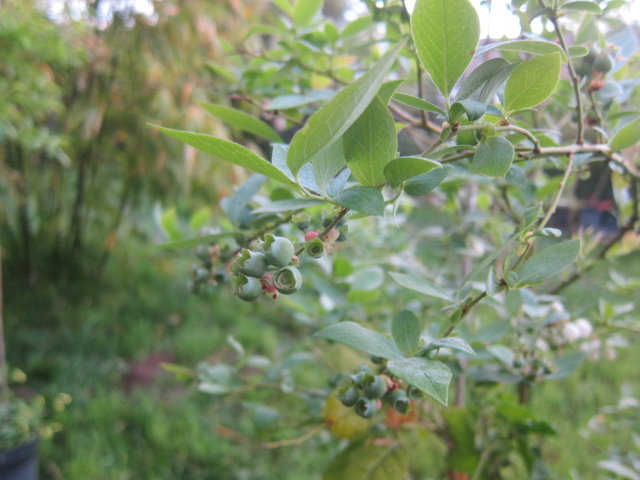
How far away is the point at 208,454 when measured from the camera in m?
1.37

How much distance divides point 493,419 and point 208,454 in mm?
1010

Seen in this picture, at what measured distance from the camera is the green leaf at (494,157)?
26 centimetres

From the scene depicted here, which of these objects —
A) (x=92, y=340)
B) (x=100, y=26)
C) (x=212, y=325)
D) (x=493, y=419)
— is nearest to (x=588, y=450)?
(x=493, y=419)

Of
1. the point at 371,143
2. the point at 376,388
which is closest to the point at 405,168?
the point at 371,143

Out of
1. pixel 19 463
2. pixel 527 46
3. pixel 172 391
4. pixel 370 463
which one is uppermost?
pixel 527 46

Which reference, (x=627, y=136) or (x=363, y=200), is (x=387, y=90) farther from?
(x=627, y=136)

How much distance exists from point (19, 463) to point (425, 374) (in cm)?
124

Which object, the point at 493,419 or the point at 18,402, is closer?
the point at 493,419

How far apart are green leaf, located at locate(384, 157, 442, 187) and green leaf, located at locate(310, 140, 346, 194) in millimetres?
26

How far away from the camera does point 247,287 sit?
24cm

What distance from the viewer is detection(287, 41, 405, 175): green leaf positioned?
0.63ft

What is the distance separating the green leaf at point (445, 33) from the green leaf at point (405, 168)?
0.06m

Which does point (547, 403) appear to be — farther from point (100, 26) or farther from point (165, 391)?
point (100, 26)

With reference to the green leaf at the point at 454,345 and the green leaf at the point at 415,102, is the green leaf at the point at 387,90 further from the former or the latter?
the green leaf at the point at 454,345
